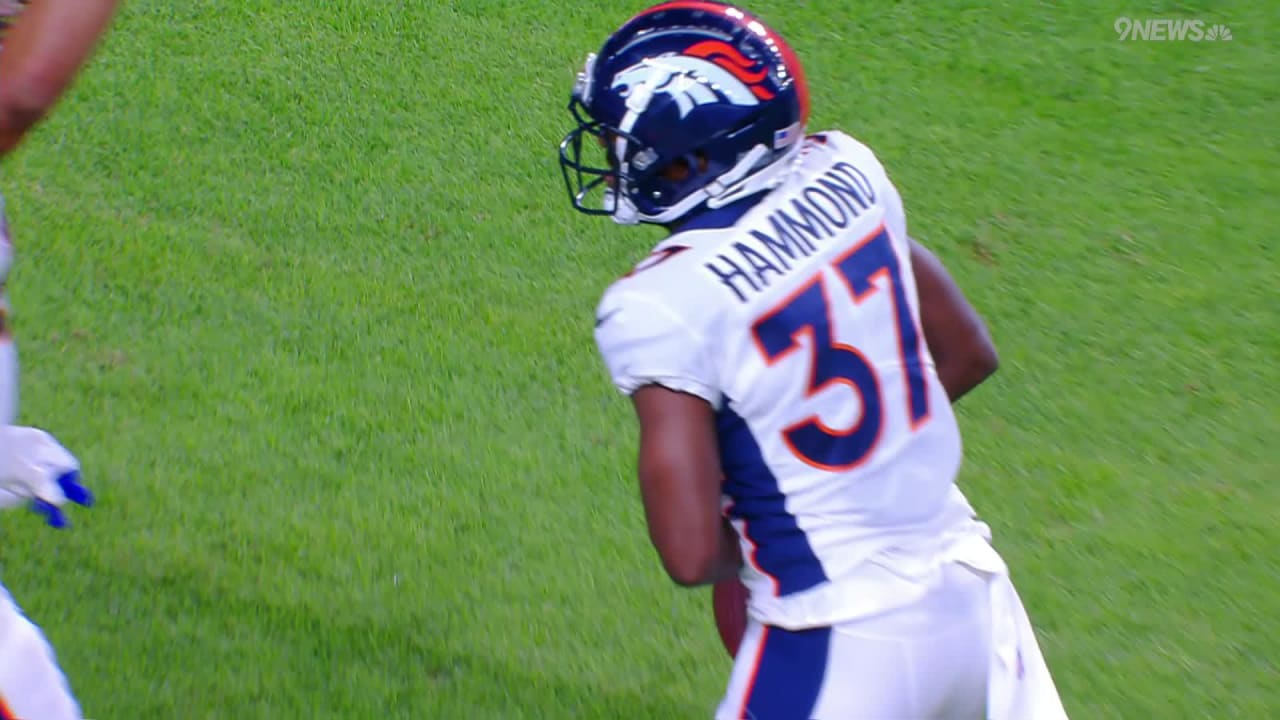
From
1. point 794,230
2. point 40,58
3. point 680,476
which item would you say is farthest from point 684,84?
point 40,58

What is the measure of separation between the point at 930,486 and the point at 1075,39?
20.4 ft

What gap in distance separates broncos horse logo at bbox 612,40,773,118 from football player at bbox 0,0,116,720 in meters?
0.83

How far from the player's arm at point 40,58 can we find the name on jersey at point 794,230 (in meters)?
1.00

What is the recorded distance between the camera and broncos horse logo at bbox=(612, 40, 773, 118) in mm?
2416

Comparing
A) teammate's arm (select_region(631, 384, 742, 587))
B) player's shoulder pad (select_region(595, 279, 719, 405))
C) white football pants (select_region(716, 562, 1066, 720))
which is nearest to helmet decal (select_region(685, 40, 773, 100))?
player's shoulder pad (select_region(595, 279, 719, 405))

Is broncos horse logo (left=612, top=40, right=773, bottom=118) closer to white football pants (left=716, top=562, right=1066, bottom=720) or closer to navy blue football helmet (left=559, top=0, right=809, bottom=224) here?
navy blue football helmet (left=559, top=0, right=809, bottom=224)

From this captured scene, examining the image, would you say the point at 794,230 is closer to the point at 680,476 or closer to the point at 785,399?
the point at 785,399

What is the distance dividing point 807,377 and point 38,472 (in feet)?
4.99

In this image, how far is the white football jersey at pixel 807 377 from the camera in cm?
229

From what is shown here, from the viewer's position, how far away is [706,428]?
7.52 feet

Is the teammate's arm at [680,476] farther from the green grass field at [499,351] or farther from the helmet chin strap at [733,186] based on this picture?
the green grass field at [499,351]

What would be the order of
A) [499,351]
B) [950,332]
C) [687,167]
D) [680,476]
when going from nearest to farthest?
[680,476]
[687,167]
[950,332]
[499,351]

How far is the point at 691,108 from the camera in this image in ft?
7.90

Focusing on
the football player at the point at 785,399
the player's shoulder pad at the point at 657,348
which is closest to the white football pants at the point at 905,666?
the football player at the point at 785,399
